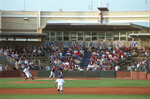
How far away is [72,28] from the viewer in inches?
2176

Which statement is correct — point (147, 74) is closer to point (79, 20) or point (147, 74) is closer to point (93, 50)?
point (93, 50)

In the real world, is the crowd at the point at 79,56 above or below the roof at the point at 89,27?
below

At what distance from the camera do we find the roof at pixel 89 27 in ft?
169

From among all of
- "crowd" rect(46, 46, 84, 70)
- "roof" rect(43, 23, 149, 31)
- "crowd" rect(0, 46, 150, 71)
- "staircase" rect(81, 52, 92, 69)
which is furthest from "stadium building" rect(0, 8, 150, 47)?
"staircase" rect(81, 52, 92, 69)

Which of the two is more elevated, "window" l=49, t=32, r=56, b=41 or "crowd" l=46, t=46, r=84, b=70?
"window" l=49, t=32, r=56, b=41

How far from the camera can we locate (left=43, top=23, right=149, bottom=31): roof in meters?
51.4

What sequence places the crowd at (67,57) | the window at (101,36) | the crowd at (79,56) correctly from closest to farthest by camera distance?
the crowd at (79,56) → the crowd at (67,57) → the window at (101,36)

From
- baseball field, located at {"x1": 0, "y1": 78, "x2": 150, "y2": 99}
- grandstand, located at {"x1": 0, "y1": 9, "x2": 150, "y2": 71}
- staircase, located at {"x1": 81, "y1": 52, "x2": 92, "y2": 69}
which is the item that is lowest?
baseball field, located at {"x1": 0, "y1": 78, "x2": 150, "y2": 99}

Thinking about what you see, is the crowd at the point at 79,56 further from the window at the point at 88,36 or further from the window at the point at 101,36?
the window at the point at 88,36

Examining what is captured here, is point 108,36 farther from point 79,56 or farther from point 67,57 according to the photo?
point 67,57

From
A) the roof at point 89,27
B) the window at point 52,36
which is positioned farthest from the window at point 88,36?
the window at point 52,36

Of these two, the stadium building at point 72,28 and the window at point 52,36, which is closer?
the stadium building at point 72,28

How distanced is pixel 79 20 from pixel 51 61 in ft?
36.9

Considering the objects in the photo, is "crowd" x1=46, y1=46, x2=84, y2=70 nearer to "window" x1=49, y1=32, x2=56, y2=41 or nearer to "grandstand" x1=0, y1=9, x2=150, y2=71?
"grandstand" x1=0, y1=9, x2=150, y2=71
